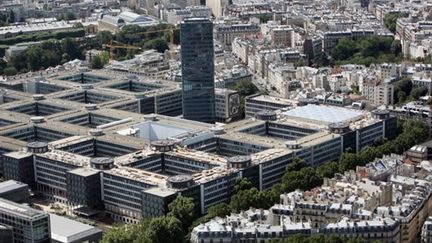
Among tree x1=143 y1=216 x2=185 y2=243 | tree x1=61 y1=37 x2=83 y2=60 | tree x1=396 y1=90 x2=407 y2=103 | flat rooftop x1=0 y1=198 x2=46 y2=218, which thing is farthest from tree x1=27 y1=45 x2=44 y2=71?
tree x1=143 y1=216 x2=185 y2=243

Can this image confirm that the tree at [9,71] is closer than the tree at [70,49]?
Yes

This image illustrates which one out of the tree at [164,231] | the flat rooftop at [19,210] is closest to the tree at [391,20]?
the tree at [164,231]

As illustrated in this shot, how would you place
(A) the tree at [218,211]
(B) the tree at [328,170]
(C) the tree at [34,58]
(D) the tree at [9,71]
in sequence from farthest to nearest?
(C) the tree at [34,58] → (D) the tree at [9,71] → (B) the tree at [328,170] → (A) the tree at [218,211]

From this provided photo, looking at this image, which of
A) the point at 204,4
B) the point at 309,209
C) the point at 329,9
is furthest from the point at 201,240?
the point at 204,4

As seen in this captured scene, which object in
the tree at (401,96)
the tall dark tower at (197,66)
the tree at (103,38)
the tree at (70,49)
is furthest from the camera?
the tree at (103,38)

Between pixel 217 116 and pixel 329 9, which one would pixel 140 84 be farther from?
pixel 329 9

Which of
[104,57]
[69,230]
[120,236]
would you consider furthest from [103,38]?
[120,236]

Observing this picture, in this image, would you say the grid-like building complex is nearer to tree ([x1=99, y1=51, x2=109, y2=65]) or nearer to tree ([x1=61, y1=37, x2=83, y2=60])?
tree ([x1=99, y1=51, x2=109, y2=65])

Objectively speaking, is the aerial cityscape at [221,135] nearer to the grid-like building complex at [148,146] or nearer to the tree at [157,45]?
the grid-like building complex at [148,146]
